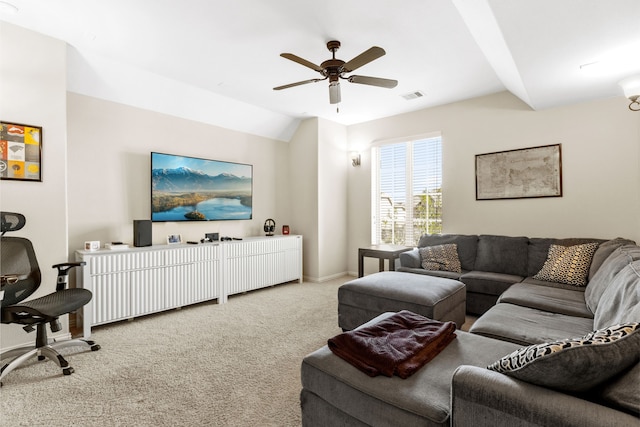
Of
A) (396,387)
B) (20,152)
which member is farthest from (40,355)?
(396,387)

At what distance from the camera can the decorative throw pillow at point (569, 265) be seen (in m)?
3.01

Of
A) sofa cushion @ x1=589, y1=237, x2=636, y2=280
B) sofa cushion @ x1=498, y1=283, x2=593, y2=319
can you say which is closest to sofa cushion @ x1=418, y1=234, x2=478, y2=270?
sofa cushion @ x1=498, y1=283, x2=593, y2=319

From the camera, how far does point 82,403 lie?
6.45 feet

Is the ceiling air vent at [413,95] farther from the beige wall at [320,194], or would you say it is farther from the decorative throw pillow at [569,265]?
the decorative throw pillow at [569,265]

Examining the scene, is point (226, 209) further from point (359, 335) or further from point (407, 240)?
point (359, 335)

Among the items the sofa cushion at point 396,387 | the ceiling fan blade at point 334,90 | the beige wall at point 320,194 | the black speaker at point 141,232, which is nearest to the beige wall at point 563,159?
the beige wall at point 320,194

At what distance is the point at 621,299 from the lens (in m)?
1.67

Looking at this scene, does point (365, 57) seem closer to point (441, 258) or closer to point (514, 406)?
point (514, 406)

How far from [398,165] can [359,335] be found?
3.89 m

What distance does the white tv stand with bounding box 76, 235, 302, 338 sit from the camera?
3.10 m

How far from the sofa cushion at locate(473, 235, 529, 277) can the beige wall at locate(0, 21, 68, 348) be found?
443 centimetres

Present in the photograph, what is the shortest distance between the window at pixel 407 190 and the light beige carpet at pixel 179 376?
223cm

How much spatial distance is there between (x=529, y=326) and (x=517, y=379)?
113 centimetres

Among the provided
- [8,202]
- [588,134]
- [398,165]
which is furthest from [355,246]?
[8,202]
